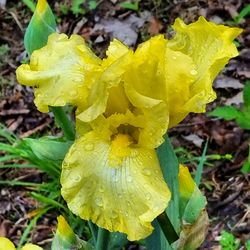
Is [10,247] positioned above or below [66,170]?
below

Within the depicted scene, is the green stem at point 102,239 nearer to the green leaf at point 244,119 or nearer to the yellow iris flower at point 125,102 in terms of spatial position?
the yellow iris flower at point 125,102

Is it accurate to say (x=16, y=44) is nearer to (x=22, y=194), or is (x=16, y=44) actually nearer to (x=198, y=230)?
(x=22, y=194)

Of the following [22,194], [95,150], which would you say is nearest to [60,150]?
[95,150]

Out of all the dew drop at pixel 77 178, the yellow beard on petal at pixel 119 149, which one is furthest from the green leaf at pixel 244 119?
the dew drop at pixel 77 178

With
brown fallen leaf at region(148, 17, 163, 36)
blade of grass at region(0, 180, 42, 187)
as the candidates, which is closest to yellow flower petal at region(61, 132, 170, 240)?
blade of grass at region(0, 180, 42, 187)

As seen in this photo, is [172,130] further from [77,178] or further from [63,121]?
[77,178]

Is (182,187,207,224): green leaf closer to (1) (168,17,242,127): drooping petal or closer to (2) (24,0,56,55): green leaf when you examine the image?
(1) (168,17,242,127): drooping petal

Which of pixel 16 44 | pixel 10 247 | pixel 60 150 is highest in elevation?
pixel 60 150
